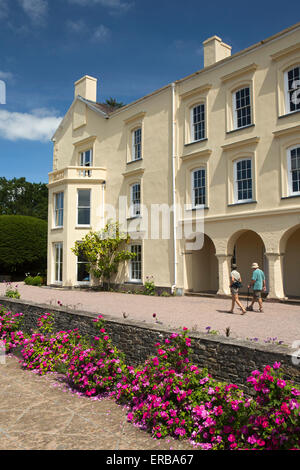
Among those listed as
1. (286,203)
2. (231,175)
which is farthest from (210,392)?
(231,175)

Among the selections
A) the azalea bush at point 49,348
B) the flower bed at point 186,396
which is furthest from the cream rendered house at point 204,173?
the flower bed at point 186,396

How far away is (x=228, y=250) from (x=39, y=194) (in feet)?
166

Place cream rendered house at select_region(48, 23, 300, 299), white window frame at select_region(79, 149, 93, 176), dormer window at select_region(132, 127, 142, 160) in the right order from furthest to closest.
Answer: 1. white window frame at select_region(79, 149, 93, 176)
2. dormer window at select_region(132, 127, 142, 160)
3. cream rendered house at select_region(48, 23, 300, 299)

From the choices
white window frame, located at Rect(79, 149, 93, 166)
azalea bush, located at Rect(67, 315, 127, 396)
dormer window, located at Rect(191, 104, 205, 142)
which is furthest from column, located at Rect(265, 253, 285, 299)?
white window frame, located at Rect(79, 149, 93, 166)

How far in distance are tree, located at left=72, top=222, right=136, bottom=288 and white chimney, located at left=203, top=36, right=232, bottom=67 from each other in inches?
403

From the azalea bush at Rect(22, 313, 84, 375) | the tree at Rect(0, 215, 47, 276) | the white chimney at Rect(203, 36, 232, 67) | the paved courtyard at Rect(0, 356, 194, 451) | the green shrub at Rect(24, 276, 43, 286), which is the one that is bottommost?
the paved courtyard at Rect(0, 356, 194, 451)

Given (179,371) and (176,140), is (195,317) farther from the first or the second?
(176,140)

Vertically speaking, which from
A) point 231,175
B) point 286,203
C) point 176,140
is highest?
point 176,140

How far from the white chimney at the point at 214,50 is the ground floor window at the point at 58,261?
14002 millimetres

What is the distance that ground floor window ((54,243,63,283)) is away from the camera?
77.9 feet

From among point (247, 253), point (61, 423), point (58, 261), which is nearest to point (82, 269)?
point (58, 261)

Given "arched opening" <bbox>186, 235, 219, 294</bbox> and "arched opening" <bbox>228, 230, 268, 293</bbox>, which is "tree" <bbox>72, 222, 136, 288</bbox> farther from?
"arched opening" <bbox>228, 230, 268, 293</bbox>

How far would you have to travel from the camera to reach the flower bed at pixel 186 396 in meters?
4.34
